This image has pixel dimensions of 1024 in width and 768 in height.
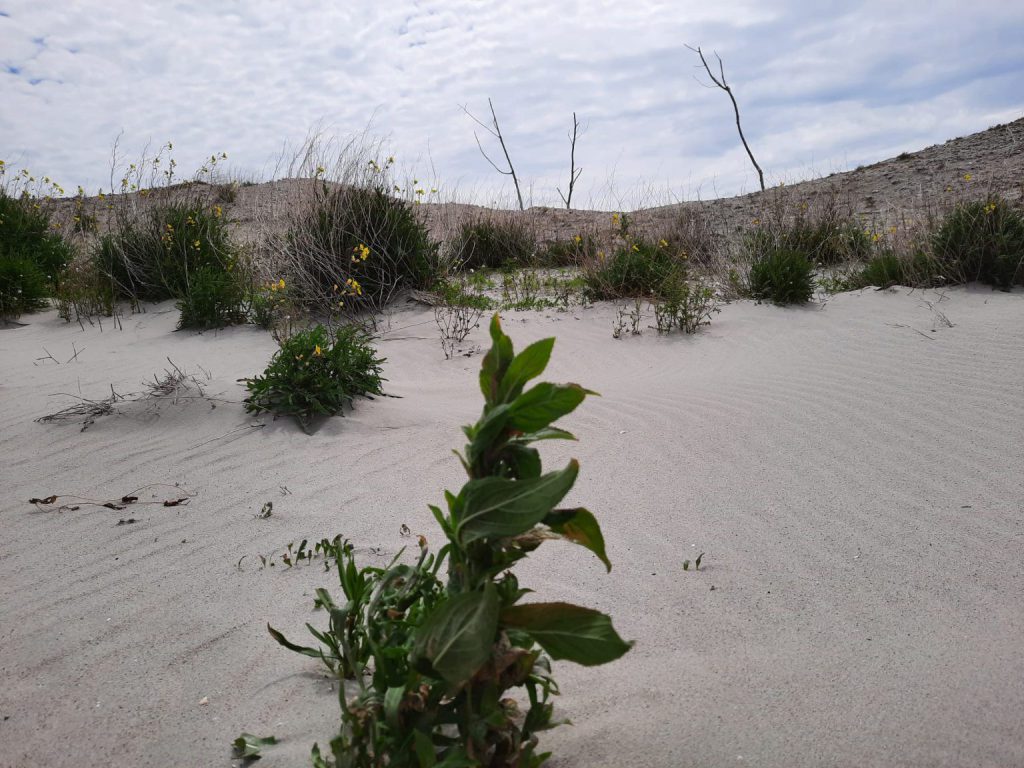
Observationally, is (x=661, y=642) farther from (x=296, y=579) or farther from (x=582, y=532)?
(x=296, y=579)

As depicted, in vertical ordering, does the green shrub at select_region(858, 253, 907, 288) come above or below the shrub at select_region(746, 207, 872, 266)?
below

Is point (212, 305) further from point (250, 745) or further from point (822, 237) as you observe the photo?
point (822, 237)

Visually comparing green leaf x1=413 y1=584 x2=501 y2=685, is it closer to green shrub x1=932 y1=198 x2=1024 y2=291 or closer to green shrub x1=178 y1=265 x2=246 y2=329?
green shrub x1=178 y1=265 x2=246 y2=329

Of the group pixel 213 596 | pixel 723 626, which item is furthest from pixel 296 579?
pixel 723 626

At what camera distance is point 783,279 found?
7566mm

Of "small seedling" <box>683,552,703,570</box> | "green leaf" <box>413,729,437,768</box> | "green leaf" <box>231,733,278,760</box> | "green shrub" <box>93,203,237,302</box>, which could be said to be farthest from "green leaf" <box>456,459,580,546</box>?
"green shrub" <box>93,203,237,302</box>

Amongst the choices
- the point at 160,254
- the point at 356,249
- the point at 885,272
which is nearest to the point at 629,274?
the point at 885,272

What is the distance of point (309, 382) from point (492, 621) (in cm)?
374

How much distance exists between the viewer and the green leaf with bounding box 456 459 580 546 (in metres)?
1.13

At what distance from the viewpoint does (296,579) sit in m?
2.60

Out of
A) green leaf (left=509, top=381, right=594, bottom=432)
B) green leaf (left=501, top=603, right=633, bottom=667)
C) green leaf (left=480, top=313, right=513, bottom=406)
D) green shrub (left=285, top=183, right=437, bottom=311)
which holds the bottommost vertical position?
green leaf (left=501, top=603, right=633, bottom=667)

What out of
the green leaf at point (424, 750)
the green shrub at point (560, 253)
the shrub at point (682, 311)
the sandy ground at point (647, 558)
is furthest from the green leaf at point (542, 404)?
the green shrub at point (560, 253)

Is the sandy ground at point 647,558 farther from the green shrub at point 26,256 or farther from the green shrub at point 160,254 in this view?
the green shrub at point 26,256

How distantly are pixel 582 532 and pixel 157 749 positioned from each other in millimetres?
1194
